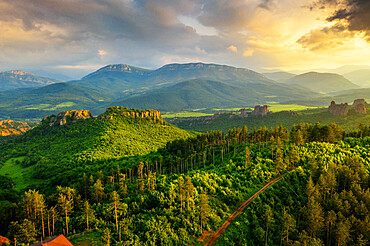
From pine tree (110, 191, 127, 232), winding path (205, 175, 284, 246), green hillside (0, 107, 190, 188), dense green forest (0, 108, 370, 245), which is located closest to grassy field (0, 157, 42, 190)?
dense green forest (0, 108, 370, 245)

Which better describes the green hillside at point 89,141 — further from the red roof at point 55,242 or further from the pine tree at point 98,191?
the red roof at point 55,242

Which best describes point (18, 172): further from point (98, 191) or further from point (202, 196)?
point (202, 196)

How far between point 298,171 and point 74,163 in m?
101

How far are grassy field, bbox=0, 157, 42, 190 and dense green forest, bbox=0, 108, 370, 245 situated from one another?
2.16m

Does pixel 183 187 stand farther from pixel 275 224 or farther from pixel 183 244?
pixel 275 224

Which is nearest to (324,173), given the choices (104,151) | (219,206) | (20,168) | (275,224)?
(275,224)

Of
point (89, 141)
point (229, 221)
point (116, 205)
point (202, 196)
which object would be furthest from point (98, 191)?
point (89, 141)

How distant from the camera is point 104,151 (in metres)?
115

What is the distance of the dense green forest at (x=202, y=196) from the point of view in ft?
138

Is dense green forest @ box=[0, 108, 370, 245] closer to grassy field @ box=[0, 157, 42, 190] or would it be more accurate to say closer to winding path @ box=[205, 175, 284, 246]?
winding path @ box=[205, 175, 284, 246]

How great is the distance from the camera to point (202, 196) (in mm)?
46406

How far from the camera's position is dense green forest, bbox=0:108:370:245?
138 feet

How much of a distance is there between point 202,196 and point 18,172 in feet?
374

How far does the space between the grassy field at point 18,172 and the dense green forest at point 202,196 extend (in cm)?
216
